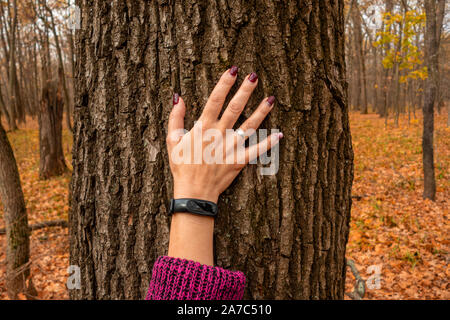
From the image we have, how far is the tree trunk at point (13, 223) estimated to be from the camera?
159 inches

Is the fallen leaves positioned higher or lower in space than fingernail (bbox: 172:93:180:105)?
lower

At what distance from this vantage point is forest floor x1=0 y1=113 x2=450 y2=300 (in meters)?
4.26

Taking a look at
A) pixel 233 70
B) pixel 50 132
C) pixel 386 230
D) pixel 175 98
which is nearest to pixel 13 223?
pixel 175 98

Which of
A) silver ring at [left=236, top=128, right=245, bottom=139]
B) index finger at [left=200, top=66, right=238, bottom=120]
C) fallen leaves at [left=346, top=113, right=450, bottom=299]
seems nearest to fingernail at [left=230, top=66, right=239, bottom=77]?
index finger at [left=200, top=66, right=238, bottom=120]

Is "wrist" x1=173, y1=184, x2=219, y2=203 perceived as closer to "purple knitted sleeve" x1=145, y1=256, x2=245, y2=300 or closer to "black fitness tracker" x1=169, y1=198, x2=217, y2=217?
"black fitness tracker" x1=169, y1=198, x2=217, y2=217

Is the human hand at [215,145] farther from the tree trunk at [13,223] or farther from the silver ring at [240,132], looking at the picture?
the tree trunk at [13,223]

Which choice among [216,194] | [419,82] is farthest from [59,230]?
[419,82]

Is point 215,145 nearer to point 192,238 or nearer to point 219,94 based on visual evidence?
point 219,94

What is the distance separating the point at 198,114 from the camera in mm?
1290

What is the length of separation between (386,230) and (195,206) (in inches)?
213

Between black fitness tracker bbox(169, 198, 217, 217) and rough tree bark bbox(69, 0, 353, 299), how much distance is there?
107 mm

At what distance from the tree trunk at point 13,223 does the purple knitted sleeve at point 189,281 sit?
3.98 metres

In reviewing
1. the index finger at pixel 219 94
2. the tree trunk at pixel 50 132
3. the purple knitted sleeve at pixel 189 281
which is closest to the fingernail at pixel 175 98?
the index finger at pixel 219 94

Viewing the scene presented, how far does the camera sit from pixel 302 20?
1.29 metres
